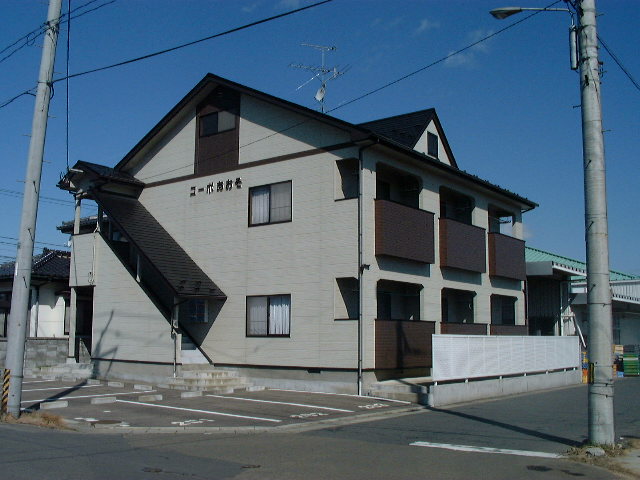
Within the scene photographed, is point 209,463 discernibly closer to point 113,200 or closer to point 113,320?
point 113,320

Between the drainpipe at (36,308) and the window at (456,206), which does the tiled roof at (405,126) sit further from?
the drainpipe at (36,308)

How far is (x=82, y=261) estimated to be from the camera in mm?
24047

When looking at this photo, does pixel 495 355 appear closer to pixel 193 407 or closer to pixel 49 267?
pixel 193 407

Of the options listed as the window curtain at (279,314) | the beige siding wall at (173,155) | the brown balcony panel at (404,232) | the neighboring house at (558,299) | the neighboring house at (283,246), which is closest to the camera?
the brown balcony panel at (404,232)

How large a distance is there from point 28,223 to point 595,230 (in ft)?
35.7

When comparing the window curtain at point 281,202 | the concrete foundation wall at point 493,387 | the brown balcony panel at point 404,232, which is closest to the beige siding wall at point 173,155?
the window curtain at point 281,202

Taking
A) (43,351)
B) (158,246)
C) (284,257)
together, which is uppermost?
(158,246)

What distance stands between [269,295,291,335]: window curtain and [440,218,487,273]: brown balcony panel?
5.38 meters

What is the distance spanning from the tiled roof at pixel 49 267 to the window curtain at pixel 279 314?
11.6 m

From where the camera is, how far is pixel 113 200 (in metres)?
23.7

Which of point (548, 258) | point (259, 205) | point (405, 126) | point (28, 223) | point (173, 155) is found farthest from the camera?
point (548, 258)

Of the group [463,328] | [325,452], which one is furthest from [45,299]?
[325,452]

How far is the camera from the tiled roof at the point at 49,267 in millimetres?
27369

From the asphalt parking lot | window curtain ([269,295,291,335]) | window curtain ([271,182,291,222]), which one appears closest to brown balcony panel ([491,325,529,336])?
window curtain ([269,295,291,335])
